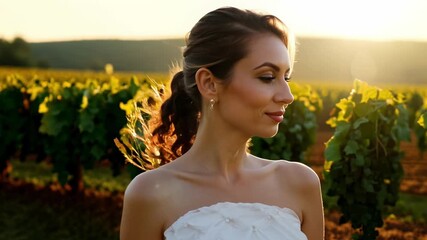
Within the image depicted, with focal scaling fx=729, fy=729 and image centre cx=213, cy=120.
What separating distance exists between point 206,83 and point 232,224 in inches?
19.6

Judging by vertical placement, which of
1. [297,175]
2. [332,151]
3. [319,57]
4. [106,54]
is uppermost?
[297,175]

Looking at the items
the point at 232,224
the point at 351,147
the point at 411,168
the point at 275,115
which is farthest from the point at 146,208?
the point at 411,168

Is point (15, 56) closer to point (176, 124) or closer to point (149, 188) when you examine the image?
point (176, 124)

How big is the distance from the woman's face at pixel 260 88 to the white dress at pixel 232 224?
0.28 m

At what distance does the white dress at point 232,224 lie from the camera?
96.7 inches

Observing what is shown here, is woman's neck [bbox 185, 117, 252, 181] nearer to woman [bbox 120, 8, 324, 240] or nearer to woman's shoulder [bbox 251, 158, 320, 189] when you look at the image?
woman [bbox 120, 8, 324, 240]

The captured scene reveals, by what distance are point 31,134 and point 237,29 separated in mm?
9475

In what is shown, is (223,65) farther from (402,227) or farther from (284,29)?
(402,227)

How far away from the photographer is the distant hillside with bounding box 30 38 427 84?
71.8 metres

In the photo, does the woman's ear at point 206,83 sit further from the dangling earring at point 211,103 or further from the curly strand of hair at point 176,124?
the curly strand of hair at point 176,124

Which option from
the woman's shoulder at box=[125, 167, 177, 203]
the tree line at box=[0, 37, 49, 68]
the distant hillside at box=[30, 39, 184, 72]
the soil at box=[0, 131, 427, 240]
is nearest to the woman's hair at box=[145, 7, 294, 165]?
A: the woman's shoulder at box=[125, 167, 177, 203]

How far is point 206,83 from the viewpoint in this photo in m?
2.56

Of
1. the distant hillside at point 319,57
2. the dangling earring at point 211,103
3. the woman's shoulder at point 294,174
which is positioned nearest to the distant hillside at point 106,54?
the distant hillside at point 319,57

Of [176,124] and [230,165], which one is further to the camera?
[176,124]
